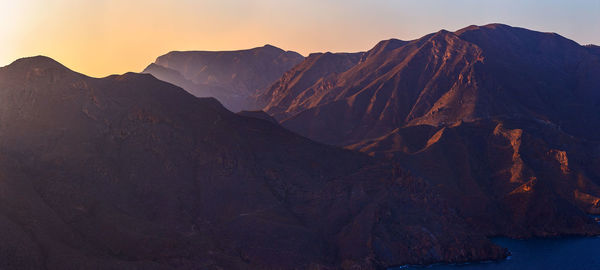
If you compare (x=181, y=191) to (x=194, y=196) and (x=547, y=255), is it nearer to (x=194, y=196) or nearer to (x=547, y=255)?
(x=194, y=196)

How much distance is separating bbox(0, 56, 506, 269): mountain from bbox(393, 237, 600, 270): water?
359cm

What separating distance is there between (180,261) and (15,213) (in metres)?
27.5

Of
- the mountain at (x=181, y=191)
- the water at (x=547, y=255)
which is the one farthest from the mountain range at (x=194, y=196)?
the water at (x=547, y=255)

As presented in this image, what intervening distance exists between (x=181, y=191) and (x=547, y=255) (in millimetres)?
84564

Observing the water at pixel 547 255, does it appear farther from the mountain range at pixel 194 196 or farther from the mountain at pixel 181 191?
→ the mountain at pixel 181 191

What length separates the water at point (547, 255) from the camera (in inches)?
5167

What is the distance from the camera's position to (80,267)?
93.2 metres

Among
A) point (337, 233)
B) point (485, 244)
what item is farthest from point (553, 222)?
point (337, 233)

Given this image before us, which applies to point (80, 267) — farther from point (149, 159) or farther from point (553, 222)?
point (553, 222)

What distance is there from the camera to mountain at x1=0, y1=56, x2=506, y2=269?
348 ft

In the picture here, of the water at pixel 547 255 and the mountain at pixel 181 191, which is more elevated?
the mountain at pixel 181 191

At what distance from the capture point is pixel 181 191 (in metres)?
129

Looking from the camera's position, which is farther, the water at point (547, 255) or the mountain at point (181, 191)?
the water at point (547, 255)

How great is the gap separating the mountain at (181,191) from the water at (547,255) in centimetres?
359
